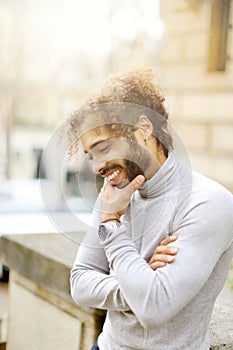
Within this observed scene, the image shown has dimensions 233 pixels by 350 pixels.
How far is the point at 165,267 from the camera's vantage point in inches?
36.6

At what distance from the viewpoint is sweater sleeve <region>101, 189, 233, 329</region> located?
0.92 m

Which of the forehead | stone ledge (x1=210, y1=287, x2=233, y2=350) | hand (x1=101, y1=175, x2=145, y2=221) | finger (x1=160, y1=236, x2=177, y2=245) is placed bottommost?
stone ledge (x1=210, y1=287, x2=233, y2=350)

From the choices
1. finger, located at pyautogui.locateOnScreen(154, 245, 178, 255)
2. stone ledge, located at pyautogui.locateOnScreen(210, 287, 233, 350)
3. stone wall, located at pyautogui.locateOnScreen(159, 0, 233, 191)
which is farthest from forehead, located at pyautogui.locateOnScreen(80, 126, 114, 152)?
stone wall, located at pyautogui.locateOnScreen(159, 0, 233, 191)

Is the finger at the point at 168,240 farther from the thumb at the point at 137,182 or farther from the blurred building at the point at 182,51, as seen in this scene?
the blurred building at the point at 182,51

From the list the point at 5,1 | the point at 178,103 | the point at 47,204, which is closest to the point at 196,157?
the point at 178,103

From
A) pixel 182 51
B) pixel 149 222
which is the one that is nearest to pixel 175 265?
pixel 149 222

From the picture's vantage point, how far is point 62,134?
1.08 metres

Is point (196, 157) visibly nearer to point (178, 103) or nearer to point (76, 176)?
point (178, 103)

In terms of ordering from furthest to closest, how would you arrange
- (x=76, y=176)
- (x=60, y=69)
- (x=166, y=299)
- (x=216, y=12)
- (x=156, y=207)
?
(x=60, y=69)
(x=216, y=12)
(x=76, y=176)
(x=156, y=207)
(x=166, y=299)

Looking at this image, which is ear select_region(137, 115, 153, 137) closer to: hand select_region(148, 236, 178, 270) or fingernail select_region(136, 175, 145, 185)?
fingernail select_region(136, 175, 145, 185)

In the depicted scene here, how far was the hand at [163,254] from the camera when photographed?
938mm

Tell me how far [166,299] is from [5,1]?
350 centimetres

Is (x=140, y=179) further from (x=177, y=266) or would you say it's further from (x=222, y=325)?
(x=222, y=325)

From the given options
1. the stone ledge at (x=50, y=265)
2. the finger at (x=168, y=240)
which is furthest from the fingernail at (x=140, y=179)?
the stone ledge at (x=50, y=265)
